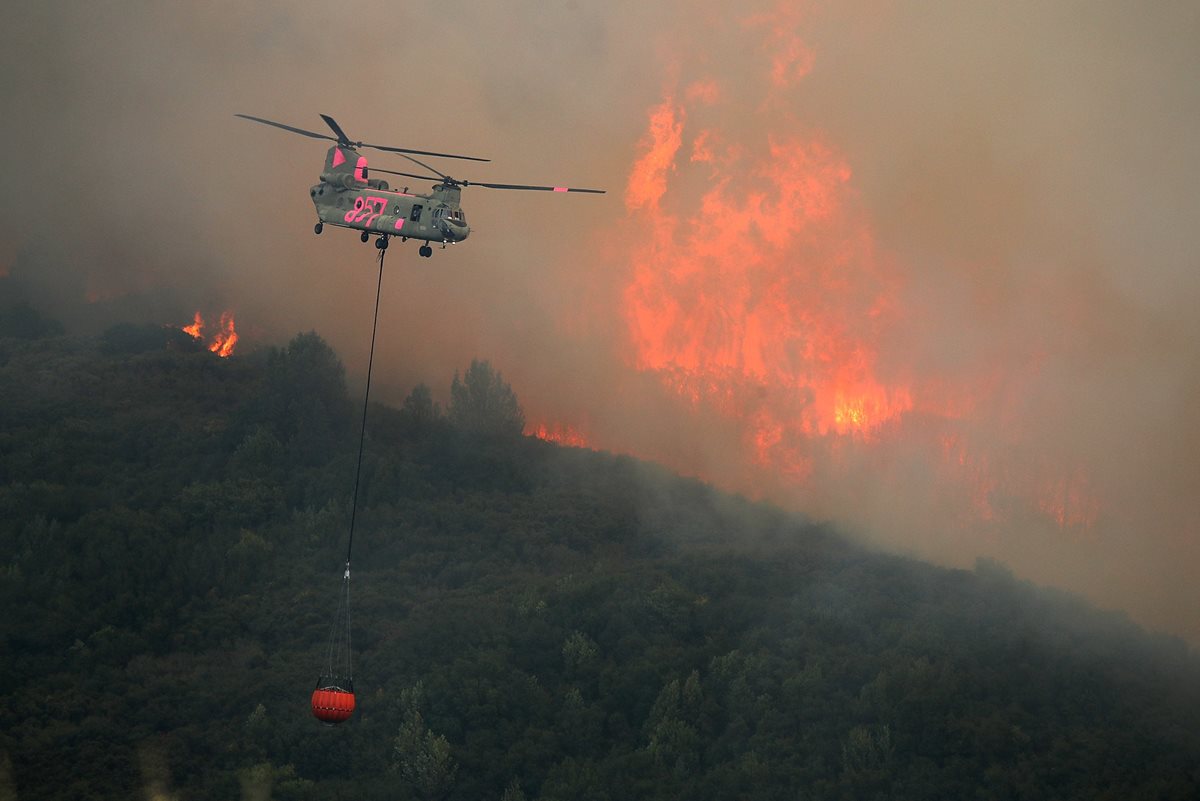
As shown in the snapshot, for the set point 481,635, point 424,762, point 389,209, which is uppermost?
point 389,209

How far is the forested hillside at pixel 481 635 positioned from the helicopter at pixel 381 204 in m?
43.9

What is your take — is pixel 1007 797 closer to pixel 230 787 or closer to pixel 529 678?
pixel 529 678

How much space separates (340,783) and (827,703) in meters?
34.1

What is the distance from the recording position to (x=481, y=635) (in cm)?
11131

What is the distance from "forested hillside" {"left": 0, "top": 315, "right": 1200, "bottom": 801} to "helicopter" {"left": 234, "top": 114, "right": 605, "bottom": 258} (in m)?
43.9

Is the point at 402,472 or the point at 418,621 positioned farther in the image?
the point at 402,472

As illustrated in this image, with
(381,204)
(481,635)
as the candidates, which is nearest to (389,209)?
(381,204)

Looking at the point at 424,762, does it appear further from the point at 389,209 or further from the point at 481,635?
the point at 389,209

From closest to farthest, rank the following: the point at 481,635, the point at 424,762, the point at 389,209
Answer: the point at 389,209 < the point at 424,762 < the point at 481,635

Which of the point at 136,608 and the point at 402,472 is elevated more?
the point at 402,472

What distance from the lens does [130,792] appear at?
8975cm

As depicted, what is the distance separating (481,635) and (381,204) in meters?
56.0

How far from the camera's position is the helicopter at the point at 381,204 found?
60688 mm

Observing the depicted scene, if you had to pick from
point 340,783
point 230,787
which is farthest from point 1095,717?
point 230,787
